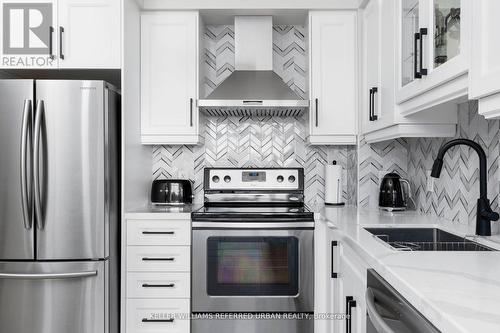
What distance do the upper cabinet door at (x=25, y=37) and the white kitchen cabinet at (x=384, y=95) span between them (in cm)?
188

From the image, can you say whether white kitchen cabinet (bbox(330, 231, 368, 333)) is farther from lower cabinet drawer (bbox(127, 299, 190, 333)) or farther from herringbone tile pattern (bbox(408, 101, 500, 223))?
lower cabinet drawer (bbox(127, 299, 190, 333))

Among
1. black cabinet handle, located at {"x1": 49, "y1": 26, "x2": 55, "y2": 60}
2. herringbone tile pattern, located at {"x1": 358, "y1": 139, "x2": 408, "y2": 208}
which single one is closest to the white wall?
black cabinet handle, located at {"x1": 49, "y1": 26, "x2": 55, "y2": 60}

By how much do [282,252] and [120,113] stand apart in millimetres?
1309

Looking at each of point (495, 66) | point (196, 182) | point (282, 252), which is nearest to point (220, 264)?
point (282, 252)

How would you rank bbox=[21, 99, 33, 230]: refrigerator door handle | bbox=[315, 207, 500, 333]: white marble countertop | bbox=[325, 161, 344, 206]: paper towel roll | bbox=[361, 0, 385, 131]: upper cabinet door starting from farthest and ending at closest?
bbox=[325, 161, 344, 206]: paper towel roll, bbox=[361, 0, 385, 131]: upper cabinet door, bbox=[21, 99, 33, 230]: refrigerator door handle, bbox=[315, 207, 500, 333]: white marble countertop

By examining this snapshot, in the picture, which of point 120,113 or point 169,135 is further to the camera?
point 169,135

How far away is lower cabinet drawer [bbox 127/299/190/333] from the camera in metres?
2.34

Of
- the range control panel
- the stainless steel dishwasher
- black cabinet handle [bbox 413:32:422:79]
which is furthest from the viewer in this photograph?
the range control panel

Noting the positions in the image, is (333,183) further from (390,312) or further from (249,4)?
(390,312)

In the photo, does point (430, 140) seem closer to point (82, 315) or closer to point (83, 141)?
point (83, 141)

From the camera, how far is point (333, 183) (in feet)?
8.89

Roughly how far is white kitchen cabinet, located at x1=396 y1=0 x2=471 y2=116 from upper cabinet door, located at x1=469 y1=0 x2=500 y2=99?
71mm

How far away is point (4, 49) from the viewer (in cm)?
231

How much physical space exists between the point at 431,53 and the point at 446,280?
3.03 feet
